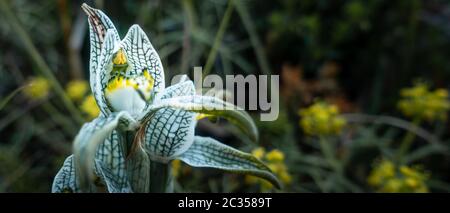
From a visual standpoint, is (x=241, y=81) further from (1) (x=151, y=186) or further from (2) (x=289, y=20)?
(1) (x=151, y=186)

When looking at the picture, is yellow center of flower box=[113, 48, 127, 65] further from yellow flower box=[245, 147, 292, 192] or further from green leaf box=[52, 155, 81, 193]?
yellow flower box=[245, 147, 292, 192]

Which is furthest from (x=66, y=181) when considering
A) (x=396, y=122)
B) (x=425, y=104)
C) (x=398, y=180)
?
(x=396, y=122)

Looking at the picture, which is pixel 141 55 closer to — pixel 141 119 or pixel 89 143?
pixel 141 119

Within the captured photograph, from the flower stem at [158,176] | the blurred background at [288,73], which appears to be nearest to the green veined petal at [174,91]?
the flower stem at [158,176]

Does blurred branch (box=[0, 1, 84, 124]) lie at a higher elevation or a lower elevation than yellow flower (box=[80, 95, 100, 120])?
higher

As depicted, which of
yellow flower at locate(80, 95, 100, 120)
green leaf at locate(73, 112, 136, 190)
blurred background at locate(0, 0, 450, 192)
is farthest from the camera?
blurred background at locate(0, 0, 450, 192)

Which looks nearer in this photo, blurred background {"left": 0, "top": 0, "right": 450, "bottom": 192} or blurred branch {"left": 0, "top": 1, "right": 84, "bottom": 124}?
blurred branch {"left": 0, "top": 1, "right": 84, "bottom": 124}

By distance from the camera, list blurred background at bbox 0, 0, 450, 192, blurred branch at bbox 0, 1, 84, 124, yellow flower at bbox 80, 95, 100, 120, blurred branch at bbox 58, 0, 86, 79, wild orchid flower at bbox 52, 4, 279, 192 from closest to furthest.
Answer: wild orchid flower at bbox 52, 4, 279, 192 < yellow flower at bbox 80, 95, 100, 120 < blurred branch at bbox 0, 1, 84, 124 < blurred background at bbox 0, 0, 450, 192 < blurred branch at bbox 58, 0, 86, 79

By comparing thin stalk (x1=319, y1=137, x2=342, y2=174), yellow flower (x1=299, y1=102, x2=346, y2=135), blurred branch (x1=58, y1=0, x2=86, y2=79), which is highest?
blurred branch (x1=58, y1=0, x2=86, y2=79)

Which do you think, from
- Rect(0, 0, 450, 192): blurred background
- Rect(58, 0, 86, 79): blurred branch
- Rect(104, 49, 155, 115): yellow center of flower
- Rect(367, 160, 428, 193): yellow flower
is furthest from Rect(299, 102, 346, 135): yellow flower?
Rect(58, 0, 86, 79): blurred branch
